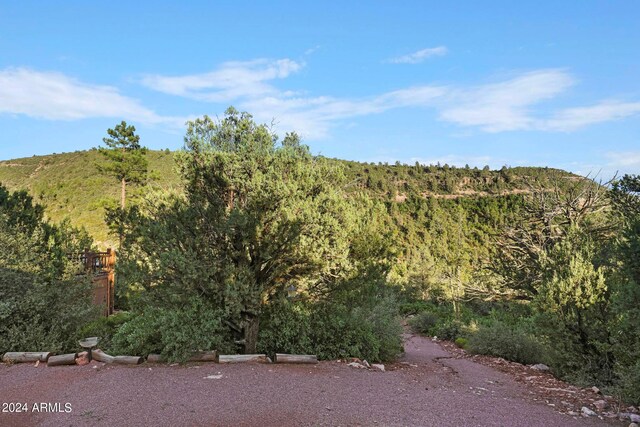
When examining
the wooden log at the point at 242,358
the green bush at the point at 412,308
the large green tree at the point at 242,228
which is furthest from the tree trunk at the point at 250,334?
the green bush at the point at 412,308

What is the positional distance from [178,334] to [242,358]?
118cm

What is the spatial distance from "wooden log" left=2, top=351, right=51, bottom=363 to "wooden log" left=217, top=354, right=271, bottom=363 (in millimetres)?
3242

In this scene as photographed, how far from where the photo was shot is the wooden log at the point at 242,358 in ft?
23.0

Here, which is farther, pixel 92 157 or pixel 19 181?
pixel 92 157

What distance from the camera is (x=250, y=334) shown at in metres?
7.70

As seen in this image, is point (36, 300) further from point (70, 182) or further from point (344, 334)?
point (70, 182)

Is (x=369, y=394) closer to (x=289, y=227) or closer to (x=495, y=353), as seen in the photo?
(x=289, y=227)

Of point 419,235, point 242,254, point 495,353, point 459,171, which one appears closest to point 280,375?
point 242,254

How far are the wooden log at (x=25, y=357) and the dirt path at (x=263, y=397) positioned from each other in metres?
0.21

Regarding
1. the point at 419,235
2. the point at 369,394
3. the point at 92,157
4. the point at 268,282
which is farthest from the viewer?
the point at 92,157

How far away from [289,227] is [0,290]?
6.27 metres

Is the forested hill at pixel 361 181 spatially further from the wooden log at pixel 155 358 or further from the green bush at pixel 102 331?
the wooden log at pixel 155 358

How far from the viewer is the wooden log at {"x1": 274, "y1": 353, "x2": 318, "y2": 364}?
721 cm

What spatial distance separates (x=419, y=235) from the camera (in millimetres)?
40969
